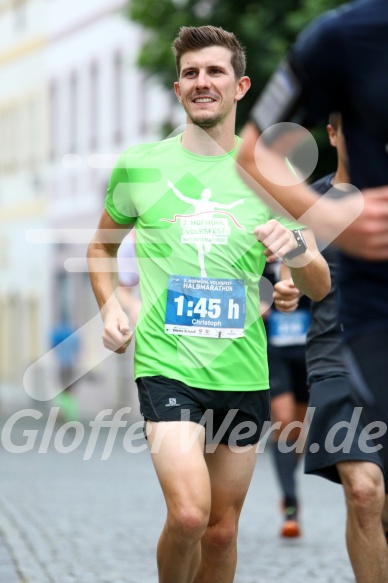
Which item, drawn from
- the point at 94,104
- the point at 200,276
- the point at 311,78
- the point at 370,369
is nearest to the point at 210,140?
the point at 200,276

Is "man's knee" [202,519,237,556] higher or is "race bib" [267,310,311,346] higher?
"man's knee" [202,519,237,556]

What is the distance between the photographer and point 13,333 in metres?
46.1

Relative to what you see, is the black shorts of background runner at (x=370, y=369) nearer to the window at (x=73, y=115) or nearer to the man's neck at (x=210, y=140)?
the man's neck at (x=210, y=140)

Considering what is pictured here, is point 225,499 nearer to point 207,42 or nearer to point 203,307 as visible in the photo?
point 203,307

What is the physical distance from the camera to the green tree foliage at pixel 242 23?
19.0m

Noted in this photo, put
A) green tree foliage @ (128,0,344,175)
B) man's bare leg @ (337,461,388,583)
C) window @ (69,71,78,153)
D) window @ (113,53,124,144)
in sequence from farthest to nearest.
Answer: window @ (69,71,78,153)
window @ (113,53,124,144)
green tree foliage @ (128,0,344,175)
man's bare leg @ (337,461,388,583)

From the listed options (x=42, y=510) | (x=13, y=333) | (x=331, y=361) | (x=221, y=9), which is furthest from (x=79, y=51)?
(x=331, y=361)

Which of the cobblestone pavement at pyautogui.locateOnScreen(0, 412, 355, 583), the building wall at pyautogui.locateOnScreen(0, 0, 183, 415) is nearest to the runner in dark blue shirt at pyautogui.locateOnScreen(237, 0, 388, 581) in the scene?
the cobblestone pavement at pyautogui.locateOnScreen(0, 412, 355, 583)

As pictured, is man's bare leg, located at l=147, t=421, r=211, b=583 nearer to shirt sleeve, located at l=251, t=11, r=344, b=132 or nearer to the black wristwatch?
the black wristwatch

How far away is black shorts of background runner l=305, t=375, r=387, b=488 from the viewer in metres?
6.25

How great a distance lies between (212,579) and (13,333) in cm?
4065

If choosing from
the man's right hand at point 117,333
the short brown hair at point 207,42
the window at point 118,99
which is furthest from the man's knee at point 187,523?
the window at point 118,99

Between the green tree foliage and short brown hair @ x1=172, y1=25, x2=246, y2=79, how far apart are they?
12120mm

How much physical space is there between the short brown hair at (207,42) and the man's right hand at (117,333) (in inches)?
36.5
